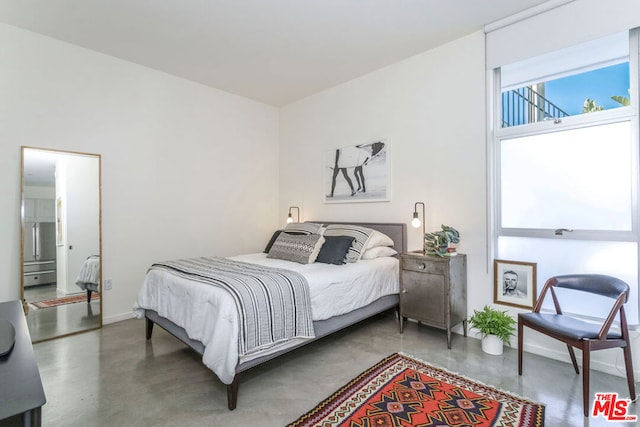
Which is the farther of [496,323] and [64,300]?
[64,300]

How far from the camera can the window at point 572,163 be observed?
229cm

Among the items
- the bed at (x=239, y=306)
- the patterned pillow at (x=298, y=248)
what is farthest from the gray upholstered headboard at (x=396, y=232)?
the patterned pillow at (x=298, y=248)

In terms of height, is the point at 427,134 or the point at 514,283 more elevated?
the point at 427,134

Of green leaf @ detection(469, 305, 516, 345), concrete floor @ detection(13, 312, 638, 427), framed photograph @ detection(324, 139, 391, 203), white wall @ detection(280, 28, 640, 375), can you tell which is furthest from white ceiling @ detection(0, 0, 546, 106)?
concrete floor @ detection(13, 312, 638, 427)

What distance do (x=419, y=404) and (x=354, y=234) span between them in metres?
1.80

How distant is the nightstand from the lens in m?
2.71

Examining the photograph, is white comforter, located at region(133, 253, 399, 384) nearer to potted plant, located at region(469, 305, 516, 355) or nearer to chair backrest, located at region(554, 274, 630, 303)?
potted plant, located at region(469, 305, 516, 355)

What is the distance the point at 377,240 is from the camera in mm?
3414

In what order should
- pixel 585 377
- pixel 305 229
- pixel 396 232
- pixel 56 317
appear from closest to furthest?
1. pixel 585 377
2. pixel 56 317
3. pixel 396 232
4. pixel 305 229

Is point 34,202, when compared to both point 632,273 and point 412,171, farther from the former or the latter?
point 632,273

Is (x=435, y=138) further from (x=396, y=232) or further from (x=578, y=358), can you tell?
(x=578, y=358)

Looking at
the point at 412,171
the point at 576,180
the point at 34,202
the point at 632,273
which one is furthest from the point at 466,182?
the point at 34,202

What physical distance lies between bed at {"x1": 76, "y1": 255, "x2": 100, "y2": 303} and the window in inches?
159

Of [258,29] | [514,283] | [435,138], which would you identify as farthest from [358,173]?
[514,283]
